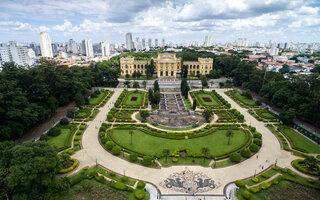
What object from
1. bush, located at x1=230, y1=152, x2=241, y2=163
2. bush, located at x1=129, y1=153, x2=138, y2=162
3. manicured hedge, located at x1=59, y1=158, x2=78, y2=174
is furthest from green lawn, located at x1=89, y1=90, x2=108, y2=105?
bush, located at x1=230, y1=152, x2=241, y2=163

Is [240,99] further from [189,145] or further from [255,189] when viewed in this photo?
[255,189]

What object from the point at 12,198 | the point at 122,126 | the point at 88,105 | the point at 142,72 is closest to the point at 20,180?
the point at 12,198

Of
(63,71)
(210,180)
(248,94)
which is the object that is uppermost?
(63,71)

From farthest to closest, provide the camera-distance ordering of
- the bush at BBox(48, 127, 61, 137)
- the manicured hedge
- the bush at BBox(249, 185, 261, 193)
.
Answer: the bush at BBox(48, 127, 61, 137) → the manicured hedge → the bush at BBox(249, 185, 261, 193)

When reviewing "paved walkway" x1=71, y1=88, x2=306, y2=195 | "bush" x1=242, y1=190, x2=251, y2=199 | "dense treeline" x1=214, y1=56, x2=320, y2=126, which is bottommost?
"paved walkway" x1=71, y1=88, x2=306, y2=195

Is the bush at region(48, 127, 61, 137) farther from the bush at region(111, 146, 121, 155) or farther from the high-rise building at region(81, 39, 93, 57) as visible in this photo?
the high-rise building at region(81, 39, 93, 57)

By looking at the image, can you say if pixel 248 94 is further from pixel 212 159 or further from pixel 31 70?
pixel 31 70
